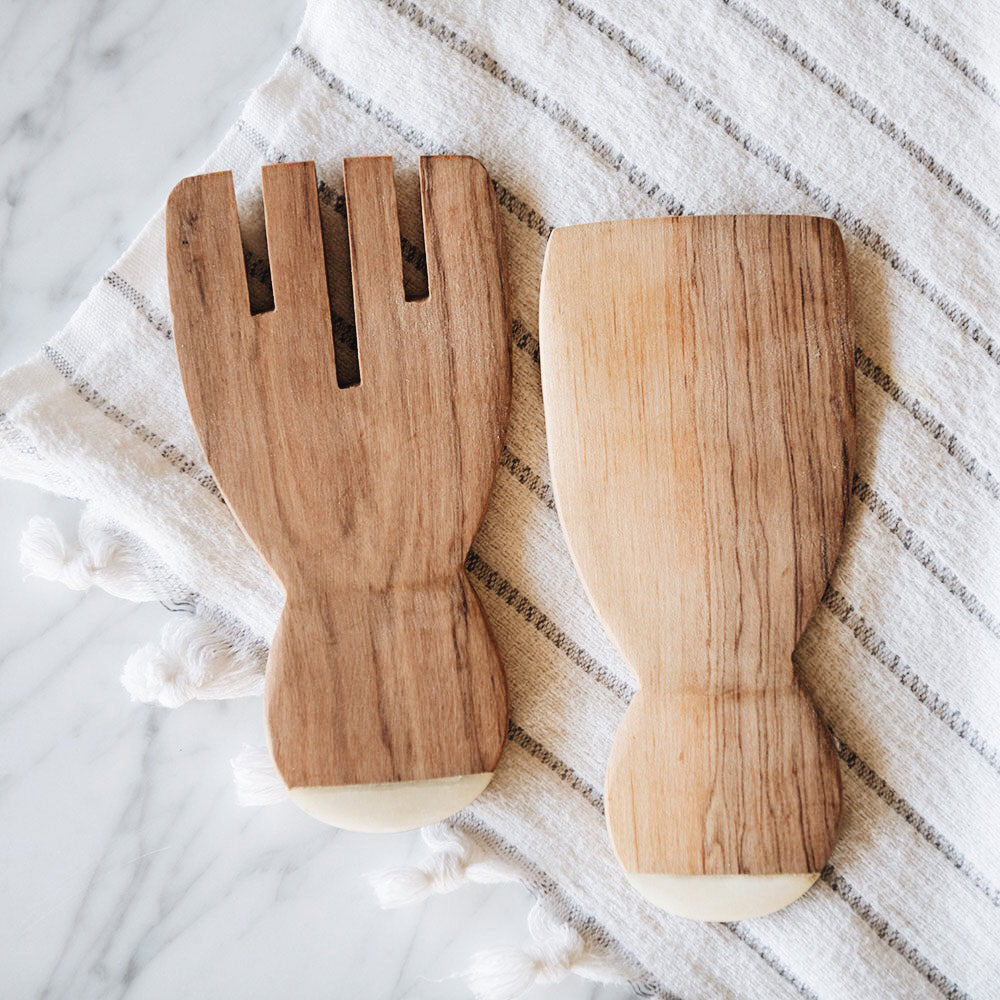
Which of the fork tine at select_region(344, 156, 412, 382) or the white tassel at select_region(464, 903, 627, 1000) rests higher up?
the fork tine at select_region(344, 156, 412, 382)

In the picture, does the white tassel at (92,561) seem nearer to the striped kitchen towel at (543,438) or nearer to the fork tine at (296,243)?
the striped kitchen towel at (543,438)

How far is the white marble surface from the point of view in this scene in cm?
57

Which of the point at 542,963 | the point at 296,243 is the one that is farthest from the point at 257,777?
the point at 296,243

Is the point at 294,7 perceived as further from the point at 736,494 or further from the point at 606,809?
the point at 606,809

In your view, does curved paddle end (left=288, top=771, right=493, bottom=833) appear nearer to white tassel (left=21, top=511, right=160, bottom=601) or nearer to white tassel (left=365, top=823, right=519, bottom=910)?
white tassel (left=365, top=823, right=519, bottom=910)

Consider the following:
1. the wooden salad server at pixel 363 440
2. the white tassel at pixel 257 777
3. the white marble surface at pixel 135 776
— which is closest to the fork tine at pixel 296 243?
the wooden salad server at pixel 363 440

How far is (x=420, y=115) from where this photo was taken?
1.73ft

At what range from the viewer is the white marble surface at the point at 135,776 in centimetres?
57

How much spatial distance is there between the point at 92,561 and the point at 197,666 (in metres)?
0.08

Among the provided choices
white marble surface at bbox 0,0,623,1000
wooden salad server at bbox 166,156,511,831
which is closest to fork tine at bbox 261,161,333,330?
wooden salad server at bbox 166,156,511,831

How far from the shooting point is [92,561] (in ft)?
1.78

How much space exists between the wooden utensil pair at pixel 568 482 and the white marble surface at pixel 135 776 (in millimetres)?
95

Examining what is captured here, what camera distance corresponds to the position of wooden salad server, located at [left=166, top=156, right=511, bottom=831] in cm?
50

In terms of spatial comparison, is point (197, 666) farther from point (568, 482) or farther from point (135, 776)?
point (568, 482)
